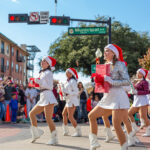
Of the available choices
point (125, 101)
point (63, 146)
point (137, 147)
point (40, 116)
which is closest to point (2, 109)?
point (40, 116)

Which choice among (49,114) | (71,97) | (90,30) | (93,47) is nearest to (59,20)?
(90,30)

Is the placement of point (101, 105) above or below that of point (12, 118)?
above

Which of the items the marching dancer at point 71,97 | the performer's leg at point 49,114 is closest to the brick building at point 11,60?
the marching dancer at point 71,97

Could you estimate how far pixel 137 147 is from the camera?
18.9ft

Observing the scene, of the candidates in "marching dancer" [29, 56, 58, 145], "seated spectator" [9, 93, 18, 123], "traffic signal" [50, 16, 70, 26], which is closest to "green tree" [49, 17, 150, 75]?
"traffic signal" [50, 16, 70, 26]

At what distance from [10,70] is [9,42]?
232 inches

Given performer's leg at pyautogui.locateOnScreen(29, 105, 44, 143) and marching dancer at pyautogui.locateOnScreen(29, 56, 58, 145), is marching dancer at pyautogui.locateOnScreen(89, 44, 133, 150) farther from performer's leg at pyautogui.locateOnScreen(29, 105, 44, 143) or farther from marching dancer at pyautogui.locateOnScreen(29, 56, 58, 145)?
performer's leg at pyautogui.locateOnScreen(29, 105, 44, 143)

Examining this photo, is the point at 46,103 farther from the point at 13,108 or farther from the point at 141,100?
the point at 13,108

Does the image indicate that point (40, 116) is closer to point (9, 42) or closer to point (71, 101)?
point (71, 101)

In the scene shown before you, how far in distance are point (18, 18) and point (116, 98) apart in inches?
412

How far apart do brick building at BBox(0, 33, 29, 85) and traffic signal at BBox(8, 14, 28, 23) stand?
31295 millimetres

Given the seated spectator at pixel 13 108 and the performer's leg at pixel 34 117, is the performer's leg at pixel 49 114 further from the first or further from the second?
the seated spectator at pixel 13 108

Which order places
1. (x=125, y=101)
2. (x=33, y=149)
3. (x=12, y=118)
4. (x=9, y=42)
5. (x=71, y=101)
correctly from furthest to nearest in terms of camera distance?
(x=9, y=42), (x=12, y=118), (x=71, y=101), (x=33, y=149), (x=125, y=101)

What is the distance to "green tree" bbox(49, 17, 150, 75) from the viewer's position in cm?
3120
